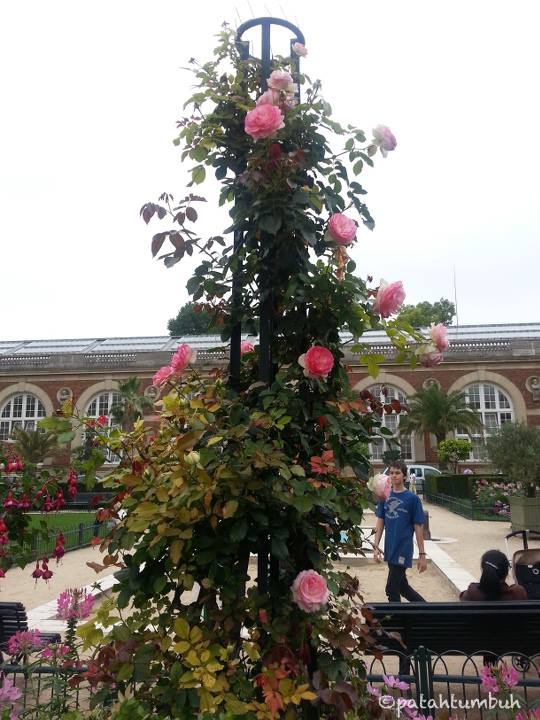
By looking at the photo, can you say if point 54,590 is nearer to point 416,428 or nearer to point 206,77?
point 206,77

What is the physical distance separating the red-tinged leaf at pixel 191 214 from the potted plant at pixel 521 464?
534 inches

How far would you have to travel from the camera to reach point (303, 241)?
2.46m

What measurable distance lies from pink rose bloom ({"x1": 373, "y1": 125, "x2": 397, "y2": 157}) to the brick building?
1088 inches

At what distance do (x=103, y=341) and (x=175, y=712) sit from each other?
135 ft

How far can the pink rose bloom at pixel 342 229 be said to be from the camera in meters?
2.40

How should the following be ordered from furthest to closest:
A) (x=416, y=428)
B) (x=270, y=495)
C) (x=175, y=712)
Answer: (x=416, y=428)
(x=270, y=495)
(x=175, y=712)

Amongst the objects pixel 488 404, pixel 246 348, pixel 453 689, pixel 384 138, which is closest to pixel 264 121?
pixel 384 138

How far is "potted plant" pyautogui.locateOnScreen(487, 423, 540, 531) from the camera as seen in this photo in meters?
13.9

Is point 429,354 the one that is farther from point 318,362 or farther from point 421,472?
point 421,472

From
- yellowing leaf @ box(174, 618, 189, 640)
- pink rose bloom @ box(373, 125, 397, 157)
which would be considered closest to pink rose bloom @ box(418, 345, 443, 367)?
pink rose bloom @ box(373, 125, 397, 157)

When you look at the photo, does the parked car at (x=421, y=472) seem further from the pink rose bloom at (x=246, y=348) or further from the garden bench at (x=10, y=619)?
the pink rose bloom at (x=246, y=348)

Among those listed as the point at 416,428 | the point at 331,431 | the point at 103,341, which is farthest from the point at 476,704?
the point at 103,341

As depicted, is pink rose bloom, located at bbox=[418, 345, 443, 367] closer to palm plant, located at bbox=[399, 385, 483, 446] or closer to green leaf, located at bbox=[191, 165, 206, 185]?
green leaf, located at bbox=[191, 165, 206, 185]

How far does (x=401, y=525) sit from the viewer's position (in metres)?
5.80
